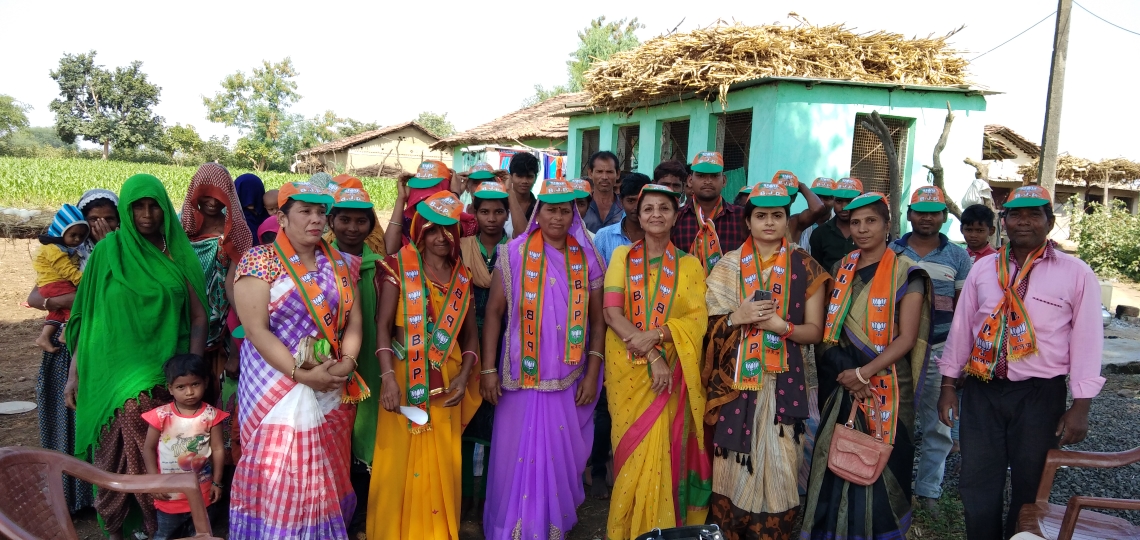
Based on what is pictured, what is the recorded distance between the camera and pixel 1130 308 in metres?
10.5

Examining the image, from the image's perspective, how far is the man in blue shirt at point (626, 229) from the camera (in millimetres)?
Result: 4309

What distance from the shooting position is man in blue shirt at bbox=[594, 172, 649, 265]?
4.31 metres

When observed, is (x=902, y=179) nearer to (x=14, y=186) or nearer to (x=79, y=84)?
(x=14, y=186)

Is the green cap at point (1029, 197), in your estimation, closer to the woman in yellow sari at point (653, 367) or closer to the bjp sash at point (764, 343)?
the bjp sash at point (764, 343)

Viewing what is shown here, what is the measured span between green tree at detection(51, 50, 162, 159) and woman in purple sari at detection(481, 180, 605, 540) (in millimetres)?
51284

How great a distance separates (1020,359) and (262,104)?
192 feet

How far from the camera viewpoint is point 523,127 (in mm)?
19516

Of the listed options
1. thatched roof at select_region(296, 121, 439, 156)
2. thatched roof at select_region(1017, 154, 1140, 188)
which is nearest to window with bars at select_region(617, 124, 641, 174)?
thatched roof at select_region(1017, 154, 1140, 188)

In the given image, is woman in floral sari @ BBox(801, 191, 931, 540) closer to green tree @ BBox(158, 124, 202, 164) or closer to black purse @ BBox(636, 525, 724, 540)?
black purse @ BBox(636, 525, 724, 540)

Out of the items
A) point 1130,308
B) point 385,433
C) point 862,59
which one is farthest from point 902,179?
point 385,433

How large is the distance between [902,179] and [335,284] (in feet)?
29.7

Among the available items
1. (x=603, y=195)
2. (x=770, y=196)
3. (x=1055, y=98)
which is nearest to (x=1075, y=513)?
(x=770, y=196)

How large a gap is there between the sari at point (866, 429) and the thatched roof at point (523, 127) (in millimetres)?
14099

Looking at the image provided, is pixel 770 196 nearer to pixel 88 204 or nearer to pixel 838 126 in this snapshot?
pixel 88 204
